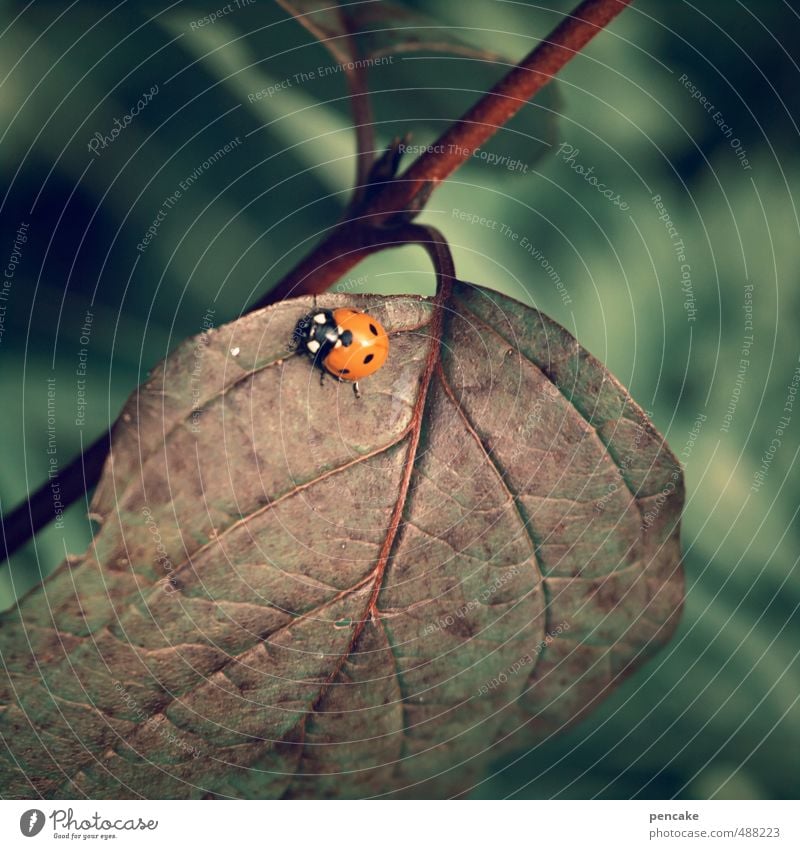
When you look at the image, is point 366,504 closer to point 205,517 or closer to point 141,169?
point 205,517

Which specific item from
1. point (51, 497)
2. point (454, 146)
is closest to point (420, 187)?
point (454, 146)

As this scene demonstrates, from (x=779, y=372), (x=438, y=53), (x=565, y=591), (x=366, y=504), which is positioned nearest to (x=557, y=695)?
(x=565, y=591)

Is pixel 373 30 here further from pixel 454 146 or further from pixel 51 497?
pixel 51 497

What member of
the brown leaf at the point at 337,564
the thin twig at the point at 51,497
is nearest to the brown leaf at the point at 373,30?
the brown leaf at the point at 337,564

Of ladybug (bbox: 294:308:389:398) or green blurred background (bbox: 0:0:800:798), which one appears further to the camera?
green blurred background (bbox: 0:0:800:798)

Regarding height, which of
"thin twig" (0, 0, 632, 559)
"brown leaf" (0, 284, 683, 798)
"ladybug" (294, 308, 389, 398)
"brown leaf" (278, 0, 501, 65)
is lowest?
"brown leaf" (0, 284, 683, 798)

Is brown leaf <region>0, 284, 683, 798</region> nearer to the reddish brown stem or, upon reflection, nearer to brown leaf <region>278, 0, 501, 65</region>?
the reddish brown stem

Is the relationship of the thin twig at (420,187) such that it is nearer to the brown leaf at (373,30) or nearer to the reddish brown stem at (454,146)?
the reddish brown stem at (454,146)

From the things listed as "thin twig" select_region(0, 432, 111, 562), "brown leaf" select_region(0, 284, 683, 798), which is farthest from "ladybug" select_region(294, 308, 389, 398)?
"thin twig" select_region(0, 432, 111, 562)

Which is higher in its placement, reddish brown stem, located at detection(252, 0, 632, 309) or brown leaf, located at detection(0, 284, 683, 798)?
reddish brown stem, located at detection(252, 0, 632, 309)
